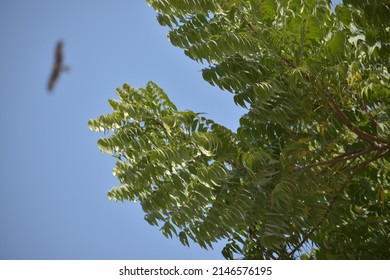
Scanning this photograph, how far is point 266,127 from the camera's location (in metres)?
4.29

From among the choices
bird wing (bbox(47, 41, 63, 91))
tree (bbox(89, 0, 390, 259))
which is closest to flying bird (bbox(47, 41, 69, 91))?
bird wing (bbox(47, 41, 63, 91))

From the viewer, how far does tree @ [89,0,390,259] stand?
3.79m

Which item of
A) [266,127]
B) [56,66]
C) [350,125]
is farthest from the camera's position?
[266,127]

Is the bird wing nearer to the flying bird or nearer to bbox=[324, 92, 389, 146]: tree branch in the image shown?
the flying bird

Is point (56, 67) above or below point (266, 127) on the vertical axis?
below

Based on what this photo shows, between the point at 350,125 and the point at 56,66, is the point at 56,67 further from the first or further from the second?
the point at 350,125

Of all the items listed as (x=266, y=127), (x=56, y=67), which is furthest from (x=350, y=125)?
(x=56, y=67)

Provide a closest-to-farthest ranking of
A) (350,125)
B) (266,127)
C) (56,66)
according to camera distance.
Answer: (56,66), (350,125), (266,127)

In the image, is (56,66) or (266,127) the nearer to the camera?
(56,66)

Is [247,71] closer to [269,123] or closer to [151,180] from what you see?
[269,123]

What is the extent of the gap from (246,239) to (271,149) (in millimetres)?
859

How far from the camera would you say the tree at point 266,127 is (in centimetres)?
379

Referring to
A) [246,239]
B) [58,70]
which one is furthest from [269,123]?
[58,70]

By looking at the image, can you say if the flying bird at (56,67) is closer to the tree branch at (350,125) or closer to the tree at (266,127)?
the tree at (266,127)
